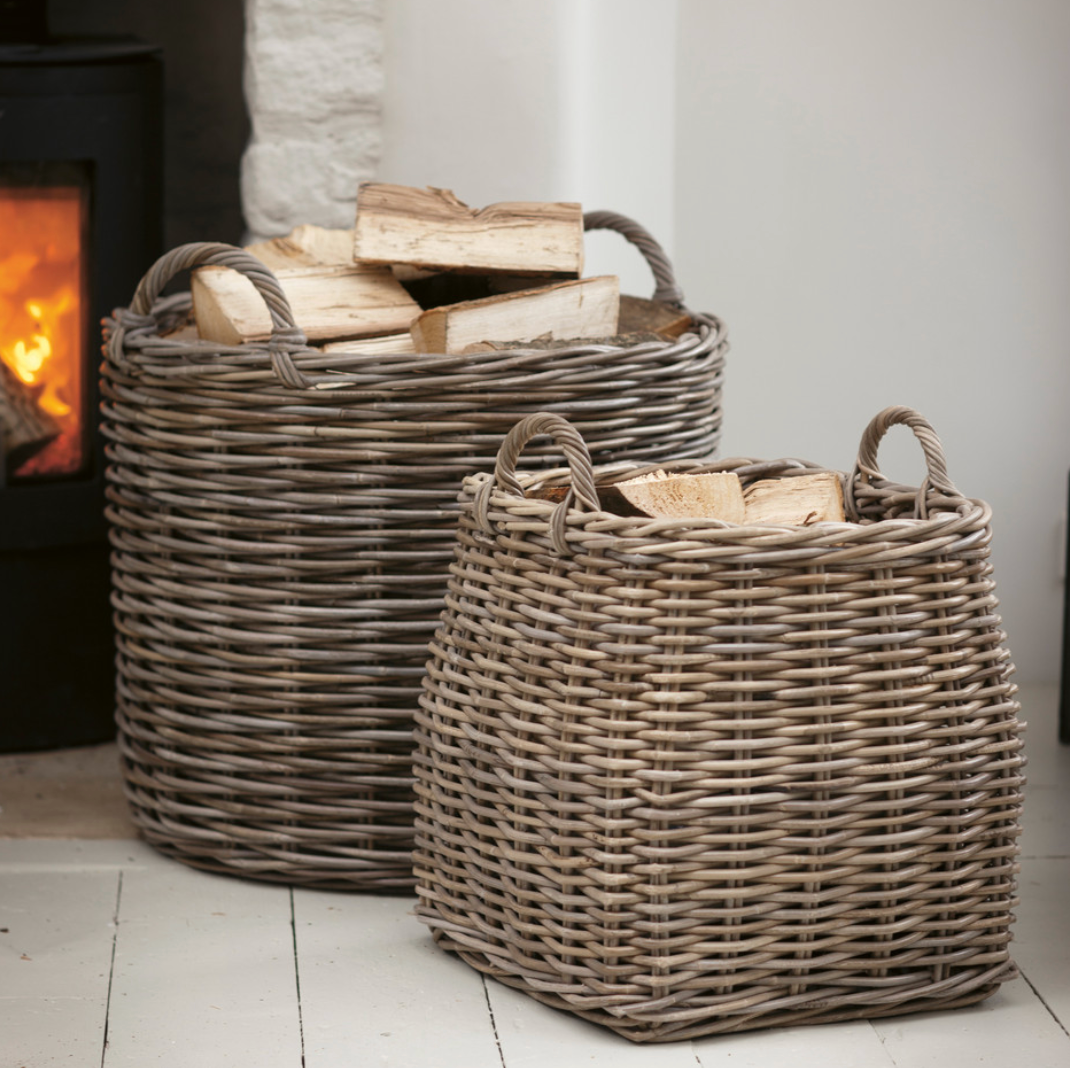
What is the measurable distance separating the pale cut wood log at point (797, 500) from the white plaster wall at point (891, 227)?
0.95 m

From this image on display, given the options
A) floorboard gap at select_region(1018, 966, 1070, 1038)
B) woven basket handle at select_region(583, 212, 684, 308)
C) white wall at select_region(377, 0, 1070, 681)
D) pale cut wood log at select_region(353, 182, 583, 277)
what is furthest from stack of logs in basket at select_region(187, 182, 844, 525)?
floorboard gap at select_region(1018, 966, 1070, 1038)

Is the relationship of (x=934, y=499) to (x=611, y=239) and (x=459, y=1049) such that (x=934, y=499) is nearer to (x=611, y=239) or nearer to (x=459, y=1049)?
(x=459, y=1049)

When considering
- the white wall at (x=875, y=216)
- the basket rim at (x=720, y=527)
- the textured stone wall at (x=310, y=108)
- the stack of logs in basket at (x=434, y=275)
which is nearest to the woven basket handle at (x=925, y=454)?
the basket rim at (x=720, y=527)

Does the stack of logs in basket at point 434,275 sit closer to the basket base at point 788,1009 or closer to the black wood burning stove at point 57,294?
the black wood burning stove at point 57,294

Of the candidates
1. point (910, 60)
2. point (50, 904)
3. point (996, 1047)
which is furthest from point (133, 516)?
point (910, 60)

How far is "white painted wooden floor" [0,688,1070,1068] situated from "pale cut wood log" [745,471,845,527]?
1.58 feet

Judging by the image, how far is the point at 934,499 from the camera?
5.00 feet

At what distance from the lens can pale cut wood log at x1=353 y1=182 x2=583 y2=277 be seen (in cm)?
182

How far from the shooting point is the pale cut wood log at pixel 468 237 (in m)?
1.82

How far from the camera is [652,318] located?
6.54 ft

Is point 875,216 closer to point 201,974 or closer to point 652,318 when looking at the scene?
point 652,318

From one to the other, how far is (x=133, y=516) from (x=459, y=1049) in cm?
75

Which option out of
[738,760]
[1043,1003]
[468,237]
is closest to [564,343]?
[468,237]

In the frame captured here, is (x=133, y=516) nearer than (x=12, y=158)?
Yes
